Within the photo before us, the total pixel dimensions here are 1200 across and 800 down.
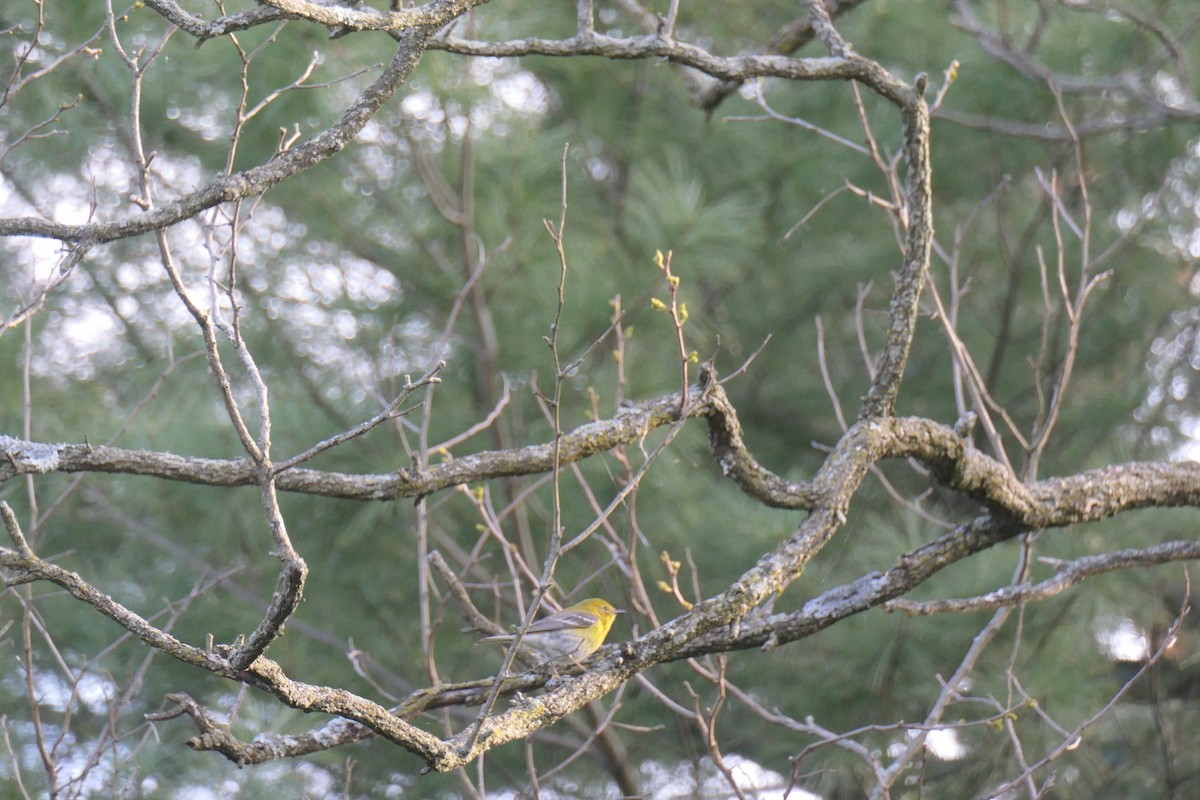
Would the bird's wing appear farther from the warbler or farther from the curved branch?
the curved branch

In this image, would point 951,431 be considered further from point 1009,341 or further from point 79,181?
point 79,181

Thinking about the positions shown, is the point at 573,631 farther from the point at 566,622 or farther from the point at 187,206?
the point at 187,206

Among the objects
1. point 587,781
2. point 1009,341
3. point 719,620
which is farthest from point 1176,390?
point 719,620

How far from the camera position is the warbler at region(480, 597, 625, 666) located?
3.42 meters

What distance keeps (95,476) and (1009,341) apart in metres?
3.95

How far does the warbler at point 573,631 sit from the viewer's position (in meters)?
3.42

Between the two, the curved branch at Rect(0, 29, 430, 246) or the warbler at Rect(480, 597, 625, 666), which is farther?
the warbler at Rect(480, 597, 625, 666)

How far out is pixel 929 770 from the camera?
14.0 feet

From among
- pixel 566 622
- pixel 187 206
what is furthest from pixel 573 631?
pixel 187 206

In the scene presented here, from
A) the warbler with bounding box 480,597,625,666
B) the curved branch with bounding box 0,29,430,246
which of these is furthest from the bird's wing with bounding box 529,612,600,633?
the curved branch with bounding box 0,29,430,246

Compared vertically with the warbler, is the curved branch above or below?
above

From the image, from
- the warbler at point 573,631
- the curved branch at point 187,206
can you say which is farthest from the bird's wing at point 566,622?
the curved branch at point 187,206

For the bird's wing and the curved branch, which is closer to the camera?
the curved branch

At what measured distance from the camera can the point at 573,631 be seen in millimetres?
3529
